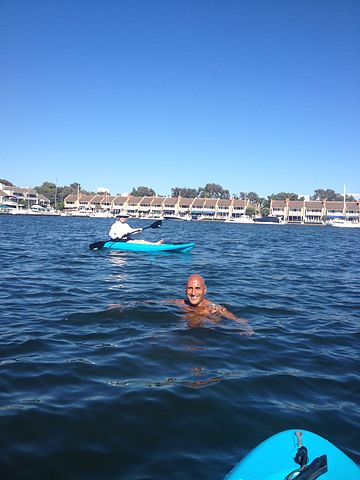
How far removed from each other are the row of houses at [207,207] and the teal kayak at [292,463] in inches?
4011

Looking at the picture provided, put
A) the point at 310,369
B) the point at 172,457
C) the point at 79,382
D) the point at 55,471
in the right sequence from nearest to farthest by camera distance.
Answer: the point at 55,471 → the point at 172,457 → the point at 79,382 → the point at 310,369

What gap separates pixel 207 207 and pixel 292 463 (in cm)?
10768

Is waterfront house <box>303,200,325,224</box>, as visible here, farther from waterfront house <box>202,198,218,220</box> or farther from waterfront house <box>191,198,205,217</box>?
waterfront house <box>191,198,205,217</box>

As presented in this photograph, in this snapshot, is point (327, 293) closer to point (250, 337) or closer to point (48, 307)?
point (250, 337)

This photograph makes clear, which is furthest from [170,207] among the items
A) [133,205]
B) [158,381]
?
[158,381]

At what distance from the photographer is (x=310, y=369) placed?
14.4 feet

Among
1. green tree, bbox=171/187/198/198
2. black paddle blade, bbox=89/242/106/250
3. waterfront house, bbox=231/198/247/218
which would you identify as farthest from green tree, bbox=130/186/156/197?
black paddle blade, bbox=89/242/106/250

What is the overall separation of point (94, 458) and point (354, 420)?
2111 millimetres

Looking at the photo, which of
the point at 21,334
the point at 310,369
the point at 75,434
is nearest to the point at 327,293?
the point at 310,369

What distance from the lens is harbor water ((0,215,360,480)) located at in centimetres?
276

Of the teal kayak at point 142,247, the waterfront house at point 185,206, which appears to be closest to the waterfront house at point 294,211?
the waterfront house at point 185,206

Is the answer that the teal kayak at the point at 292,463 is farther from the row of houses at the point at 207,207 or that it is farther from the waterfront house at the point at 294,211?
the waterfront house at the point at 294,211

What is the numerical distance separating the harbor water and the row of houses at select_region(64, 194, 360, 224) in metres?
97.6

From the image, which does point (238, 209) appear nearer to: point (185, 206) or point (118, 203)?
point (185, 206)
